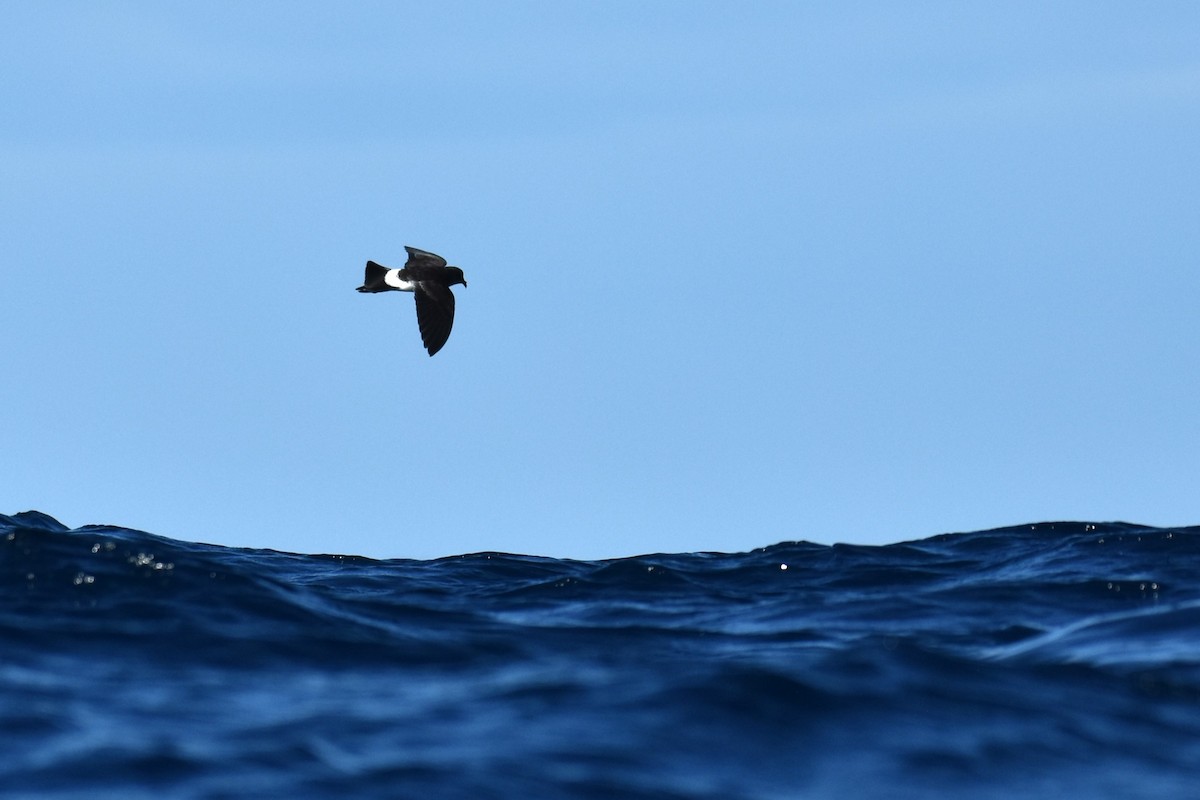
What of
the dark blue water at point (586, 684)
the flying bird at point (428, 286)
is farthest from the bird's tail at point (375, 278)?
the dark blue water at point (586, 684)

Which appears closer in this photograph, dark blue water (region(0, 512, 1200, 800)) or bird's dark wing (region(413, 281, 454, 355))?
dark blue water (region(0, 512, 1200, 800))

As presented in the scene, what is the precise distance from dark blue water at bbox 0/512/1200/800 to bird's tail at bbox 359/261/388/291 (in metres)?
6.39

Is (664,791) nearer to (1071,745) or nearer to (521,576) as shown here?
(1071,745)

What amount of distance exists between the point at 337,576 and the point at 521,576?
1.78 meters

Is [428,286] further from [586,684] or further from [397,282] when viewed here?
[586,684]

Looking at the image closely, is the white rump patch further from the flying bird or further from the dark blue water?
the dark blue water

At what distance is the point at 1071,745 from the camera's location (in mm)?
8836

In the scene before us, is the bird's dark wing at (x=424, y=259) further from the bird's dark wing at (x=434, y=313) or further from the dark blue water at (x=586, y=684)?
the dark blue water at (x=586, y=684)

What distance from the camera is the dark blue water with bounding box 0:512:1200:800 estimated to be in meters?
8.12

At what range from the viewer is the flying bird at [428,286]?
19375 millimetres

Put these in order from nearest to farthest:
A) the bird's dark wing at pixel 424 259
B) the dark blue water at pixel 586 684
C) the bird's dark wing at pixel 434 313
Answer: the dark blue water at pixel 586 684, the bird's dark wing at pixel 434 313, the bird's dark wing at pixel 424 259

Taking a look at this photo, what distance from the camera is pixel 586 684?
9781 mm

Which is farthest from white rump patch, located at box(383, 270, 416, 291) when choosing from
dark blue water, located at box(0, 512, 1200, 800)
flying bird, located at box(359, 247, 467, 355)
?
dark blue water, located at box(0, 512, 1200, 800)

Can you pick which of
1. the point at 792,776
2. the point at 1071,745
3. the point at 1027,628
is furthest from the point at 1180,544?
the point at 792,776
